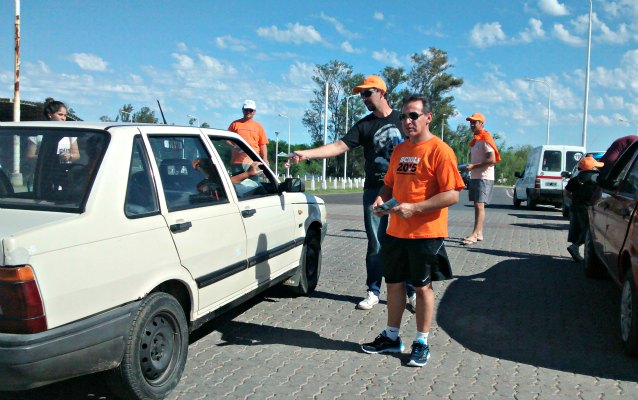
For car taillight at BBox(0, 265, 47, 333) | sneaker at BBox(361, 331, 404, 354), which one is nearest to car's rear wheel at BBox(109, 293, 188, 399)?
car taillight at BBox(0, 265, 47, 333)

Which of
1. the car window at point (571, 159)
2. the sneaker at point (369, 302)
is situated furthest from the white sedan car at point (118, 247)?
the car window at point (571, 159)

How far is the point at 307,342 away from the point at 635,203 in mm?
2641

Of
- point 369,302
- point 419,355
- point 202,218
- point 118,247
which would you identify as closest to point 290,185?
point 369,302

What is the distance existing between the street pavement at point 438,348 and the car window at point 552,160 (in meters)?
12.1

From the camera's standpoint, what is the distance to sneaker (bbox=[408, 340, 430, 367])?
162 inches

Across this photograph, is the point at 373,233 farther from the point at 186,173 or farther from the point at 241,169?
the point at 186,173

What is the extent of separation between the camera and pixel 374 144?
5.38 metres

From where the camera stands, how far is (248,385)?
3.77m

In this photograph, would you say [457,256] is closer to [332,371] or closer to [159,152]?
[332,371]

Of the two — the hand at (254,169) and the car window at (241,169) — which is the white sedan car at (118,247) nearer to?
the car window at (241,169)

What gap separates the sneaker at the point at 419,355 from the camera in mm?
4113

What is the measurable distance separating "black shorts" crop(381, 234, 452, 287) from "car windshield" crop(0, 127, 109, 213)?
197cm

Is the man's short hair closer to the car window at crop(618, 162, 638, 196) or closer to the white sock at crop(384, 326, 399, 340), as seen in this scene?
the white sock at crop(384, 326, 399, 340)

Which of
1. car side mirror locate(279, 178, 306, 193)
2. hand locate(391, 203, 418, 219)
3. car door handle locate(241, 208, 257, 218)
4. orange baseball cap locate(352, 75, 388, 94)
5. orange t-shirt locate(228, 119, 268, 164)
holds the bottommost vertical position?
car door handle locate(241, 208, 257, 218)
